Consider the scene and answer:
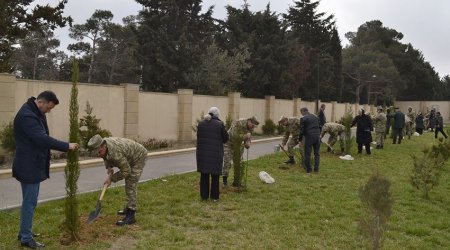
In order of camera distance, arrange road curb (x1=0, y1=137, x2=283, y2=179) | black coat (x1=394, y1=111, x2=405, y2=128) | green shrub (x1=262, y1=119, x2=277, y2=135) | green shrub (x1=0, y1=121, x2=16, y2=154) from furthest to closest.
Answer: green shrub (x1=262, y1=119, x2=277, y2=135) → black coat (x1=394, y1=111, x2=405, y2=128) → green shrub (x1=0, y1=121, x2=16, y2=154) → road curb (x1=0, y1=137, x2=283, y2=179)

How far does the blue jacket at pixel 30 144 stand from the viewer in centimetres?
506

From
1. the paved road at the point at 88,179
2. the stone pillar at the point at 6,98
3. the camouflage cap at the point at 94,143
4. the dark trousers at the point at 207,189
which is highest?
the stone pillar at the point at 6,98

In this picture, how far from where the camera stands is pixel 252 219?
700 cm

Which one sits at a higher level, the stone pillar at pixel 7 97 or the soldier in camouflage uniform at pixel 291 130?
the stone pillar at pixel 7 97

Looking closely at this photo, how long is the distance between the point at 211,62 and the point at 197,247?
2269 centimetres

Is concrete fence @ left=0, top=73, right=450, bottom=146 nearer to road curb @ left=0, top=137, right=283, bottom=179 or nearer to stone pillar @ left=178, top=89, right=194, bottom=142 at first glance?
stone pillar @ left=178, top=89, right=194, bottom=142

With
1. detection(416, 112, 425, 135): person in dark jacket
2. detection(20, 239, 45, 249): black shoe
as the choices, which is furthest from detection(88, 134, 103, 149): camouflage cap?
detection(416, 112, 425, 135): person in dark jacket

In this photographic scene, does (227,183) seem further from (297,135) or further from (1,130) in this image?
(1,130)

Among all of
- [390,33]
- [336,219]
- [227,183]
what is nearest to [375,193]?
[336,219]

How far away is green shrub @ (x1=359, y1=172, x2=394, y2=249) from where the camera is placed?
4.13 meters

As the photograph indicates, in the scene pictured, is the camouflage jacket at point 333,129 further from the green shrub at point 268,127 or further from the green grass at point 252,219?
the green shrub at point 268,127

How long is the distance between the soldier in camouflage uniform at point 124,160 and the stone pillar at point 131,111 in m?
10.5

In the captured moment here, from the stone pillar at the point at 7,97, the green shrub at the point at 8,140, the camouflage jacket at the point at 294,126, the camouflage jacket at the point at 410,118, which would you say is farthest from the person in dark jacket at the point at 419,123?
the green shrub at the point at 8,140

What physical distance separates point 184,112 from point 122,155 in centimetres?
1380
